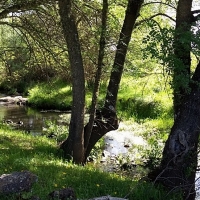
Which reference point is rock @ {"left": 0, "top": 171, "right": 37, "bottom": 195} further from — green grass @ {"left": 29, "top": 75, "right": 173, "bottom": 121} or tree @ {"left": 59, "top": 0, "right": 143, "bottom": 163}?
green grass @ {"left": 29, "top": 75, "right": 173, "bottom": 121}

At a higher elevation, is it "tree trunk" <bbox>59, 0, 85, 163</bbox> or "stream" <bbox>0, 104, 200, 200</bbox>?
"tree trunk" <bbox>59, 0, 85, 163</bbox>

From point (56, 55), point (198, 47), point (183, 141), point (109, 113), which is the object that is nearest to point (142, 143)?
point (109, 113)

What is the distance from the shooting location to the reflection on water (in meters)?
21.9

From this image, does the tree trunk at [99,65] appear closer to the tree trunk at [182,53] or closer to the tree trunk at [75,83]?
the tree trunk at [75,83]

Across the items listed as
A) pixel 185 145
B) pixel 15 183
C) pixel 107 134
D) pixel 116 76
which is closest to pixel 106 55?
pixel 116 76

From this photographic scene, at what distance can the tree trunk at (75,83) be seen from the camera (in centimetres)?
1075

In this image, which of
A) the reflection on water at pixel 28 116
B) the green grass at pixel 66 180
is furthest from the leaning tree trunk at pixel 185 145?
the reflection on water at pixel 28 116

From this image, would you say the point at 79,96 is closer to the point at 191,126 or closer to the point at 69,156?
the point at 69,156

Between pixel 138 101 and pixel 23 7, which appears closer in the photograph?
pixel 23 7

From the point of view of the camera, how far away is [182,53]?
895 cm

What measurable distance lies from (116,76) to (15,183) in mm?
6078

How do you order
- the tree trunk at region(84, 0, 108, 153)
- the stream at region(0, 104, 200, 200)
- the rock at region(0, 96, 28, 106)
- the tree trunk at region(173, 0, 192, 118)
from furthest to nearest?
the rock at region(0, 96, 28, 106) → the stream at region(0, 104, 200, 200) → the tree trunk at region(84, 0, 108, 153) → the tree trunk at region(173, 0, 192, 118)

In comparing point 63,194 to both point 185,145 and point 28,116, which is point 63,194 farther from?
point 28,116

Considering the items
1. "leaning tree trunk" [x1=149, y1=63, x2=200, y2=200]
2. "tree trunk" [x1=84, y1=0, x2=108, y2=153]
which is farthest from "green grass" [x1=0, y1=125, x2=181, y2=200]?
"tree trunk" [x1=84, y1=0, x2=108, y2=153]
